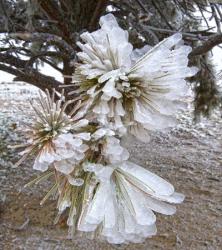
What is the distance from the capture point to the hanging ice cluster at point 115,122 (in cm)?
47

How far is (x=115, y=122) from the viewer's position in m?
0.49

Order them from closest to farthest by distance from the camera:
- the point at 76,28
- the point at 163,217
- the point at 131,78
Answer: the point at 131,78, the point at 76,28, the point at 163,217

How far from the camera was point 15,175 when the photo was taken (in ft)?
9.21

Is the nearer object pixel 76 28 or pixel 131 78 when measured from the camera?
pixel 131 78

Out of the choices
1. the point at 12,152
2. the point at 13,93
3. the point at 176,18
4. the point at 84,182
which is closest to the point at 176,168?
the point at 176,18

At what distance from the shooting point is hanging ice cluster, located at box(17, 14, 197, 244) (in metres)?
0.47

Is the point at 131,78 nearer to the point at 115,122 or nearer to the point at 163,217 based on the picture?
the point at 115,122

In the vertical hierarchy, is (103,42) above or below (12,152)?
above

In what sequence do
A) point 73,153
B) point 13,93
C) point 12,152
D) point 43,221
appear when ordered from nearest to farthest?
point 73,153 < point 43,221 < point 12,152 < point 13,93

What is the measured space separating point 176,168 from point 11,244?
4.49ft

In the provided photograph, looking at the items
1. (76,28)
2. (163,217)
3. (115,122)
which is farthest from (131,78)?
(163,217)

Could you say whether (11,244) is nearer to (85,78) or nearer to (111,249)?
(111,249)

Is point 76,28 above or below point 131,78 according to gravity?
above

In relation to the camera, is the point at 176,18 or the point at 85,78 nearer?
the point at 85,78
